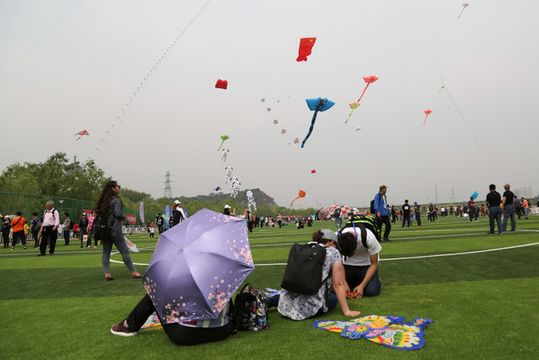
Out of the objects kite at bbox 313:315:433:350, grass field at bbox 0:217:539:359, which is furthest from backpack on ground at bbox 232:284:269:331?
kite at bbox 313:315:433:350

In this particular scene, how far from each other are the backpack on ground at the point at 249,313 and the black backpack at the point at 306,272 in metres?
0.42

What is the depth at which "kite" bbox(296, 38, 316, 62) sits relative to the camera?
1368cm

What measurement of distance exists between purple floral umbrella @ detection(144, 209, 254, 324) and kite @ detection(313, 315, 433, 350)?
122 cm

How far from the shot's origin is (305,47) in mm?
13914

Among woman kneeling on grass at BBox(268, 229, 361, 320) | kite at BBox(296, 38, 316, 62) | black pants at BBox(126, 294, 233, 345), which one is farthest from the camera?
kite at BBox(296, 38, 316, 62)

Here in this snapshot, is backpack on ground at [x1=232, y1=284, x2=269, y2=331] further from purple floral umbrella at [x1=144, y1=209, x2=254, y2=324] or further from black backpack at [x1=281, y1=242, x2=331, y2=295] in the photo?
purple floral umbrella at [x1=144, y1=209, x2=254, y2=324]

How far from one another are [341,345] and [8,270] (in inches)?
417

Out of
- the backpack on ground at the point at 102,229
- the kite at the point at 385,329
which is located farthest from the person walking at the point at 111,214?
the kite at the point at 385,329

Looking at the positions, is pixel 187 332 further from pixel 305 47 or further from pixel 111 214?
pixel 305 47

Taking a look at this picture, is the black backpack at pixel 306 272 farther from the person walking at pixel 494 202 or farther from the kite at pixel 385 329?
the person walking at pixel 494 202

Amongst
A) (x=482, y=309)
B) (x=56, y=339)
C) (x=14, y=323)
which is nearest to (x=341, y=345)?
(x=482, y=309)

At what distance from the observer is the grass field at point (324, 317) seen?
3.45 m

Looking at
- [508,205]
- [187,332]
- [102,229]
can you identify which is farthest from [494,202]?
[187,332]

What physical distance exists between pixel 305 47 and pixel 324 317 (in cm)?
A: 1131
